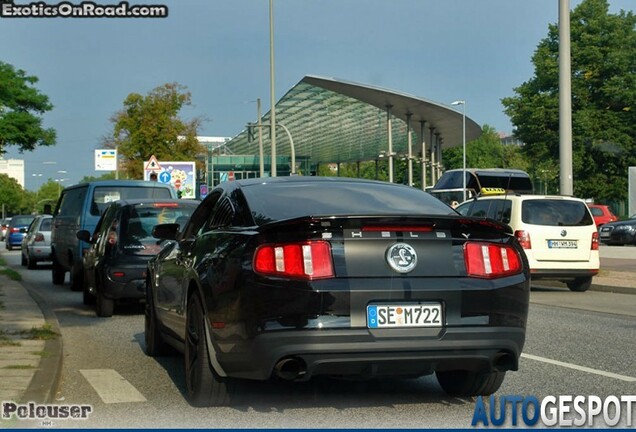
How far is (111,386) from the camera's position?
25.6ft

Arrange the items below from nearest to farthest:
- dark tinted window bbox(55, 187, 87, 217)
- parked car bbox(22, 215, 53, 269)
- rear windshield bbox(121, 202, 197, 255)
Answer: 1. rear windshield bbox(121, 202, 197, 255)
2. dark tinted window bbox(55, 187, 87, 217)
3. parked car bbox(22, 215, 53, 269)

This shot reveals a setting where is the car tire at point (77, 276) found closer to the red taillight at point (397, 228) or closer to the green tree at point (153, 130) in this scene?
the red taillight at point (397, 228)

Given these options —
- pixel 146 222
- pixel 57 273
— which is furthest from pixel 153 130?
pixel 146 222

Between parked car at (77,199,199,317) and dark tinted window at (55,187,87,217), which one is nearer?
parked car at (77,199,199,317)

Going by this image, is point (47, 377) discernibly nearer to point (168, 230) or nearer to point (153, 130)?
point (168, 230)

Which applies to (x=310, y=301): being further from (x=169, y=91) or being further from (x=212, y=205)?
(x=169, y=91)

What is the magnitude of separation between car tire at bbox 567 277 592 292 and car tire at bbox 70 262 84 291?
30.0 feet

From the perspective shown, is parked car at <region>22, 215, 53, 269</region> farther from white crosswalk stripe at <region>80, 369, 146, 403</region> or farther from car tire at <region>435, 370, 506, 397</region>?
car tire at <region>435, 370, 506, 397</region>

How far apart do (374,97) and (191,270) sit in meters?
54.9

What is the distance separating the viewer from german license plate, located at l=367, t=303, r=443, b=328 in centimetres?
603

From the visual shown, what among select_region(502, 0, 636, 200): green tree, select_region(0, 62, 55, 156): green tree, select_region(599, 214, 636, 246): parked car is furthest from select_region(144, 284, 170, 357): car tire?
select_region(502, 0, 636, 200): green tree

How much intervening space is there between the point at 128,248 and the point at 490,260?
8.18m

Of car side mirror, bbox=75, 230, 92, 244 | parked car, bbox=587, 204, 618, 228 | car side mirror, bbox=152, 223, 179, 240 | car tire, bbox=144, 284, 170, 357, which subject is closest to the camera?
car side mirror, bbox=152, 223, 179, 240

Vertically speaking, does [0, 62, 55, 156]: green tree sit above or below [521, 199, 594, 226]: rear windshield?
above
